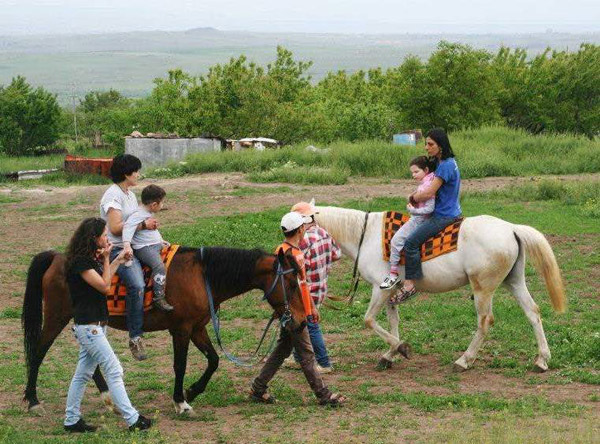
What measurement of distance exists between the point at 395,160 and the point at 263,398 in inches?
774

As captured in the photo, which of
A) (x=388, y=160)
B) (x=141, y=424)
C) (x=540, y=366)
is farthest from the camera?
(x=388, y=160)

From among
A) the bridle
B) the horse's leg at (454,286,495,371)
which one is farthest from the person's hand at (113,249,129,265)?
the horse's leg at (454,286,495,371)

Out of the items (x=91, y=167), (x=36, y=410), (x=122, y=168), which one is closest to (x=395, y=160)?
(x=91, y=167)

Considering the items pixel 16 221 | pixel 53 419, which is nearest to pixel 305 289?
pixel 53 419

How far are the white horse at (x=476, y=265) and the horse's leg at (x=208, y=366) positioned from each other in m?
2.03

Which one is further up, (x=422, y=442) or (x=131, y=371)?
(x=422, y=442)

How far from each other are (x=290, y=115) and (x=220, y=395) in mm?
40324

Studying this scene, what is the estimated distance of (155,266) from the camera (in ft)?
28.1

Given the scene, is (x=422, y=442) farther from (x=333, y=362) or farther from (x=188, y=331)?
(x=333, y=362)

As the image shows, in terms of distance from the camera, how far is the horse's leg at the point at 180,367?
27.7ft

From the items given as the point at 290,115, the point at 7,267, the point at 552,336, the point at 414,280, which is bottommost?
the point at 290,115

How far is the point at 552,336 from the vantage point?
10.7 metres

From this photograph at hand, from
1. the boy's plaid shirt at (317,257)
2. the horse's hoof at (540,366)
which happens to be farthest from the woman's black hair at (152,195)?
the horse's hoof at (540,366)

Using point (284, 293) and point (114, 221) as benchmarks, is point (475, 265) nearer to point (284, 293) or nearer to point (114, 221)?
point (284, 293)
